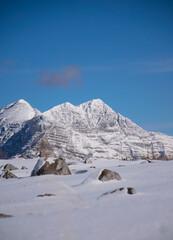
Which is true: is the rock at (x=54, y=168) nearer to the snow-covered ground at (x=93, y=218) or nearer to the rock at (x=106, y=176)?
the rock at (x=106, y=176)

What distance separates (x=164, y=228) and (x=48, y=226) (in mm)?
→ 1443

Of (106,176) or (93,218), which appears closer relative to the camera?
(93,218)

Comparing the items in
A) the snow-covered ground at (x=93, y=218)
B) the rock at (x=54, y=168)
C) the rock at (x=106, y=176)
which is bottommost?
the snow-covered ground at (x=93, y=218)

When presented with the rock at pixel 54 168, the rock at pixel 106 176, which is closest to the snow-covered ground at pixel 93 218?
the rock at pixel 106 176

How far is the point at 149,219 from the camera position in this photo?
365 cm

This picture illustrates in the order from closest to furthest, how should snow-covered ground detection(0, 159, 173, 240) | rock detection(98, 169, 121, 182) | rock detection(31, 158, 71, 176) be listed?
snow-covered ground detection(0, 159, 173, 240) → rock detection(98, 169, 121, 182) → rock detection(31, 158, 71, 176)

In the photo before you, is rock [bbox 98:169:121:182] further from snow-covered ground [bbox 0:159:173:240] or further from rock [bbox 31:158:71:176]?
rock [bbox 31:158:71:176]

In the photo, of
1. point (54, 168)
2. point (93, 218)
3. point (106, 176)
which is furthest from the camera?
point (54, 168)

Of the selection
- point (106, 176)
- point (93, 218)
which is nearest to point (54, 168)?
point (106, 176)

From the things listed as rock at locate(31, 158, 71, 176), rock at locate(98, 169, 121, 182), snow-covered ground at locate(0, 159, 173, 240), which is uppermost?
rock at locate(31, 158, 71, 176)

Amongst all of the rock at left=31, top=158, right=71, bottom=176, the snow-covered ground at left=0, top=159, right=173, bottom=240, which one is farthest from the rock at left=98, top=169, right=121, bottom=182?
the rock at left=31, top=158, right=71, bottom=176

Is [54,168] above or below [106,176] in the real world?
above

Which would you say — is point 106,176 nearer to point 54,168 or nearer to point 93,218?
point 54,168

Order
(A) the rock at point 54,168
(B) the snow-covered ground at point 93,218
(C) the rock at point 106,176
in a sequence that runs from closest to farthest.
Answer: (B) the snow-covered ground at point 93,218, (C) the rock at point 106,176, (A) the rock at point 54,168
